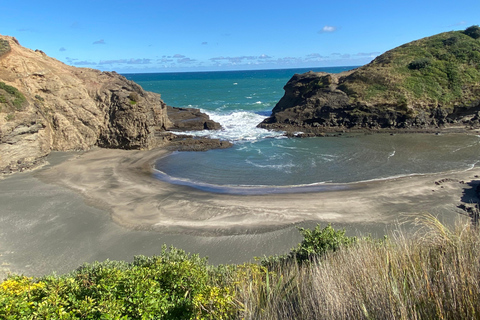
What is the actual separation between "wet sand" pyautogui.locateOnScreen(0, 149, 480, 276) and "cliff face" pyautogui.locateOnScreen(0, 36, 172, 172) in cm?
476

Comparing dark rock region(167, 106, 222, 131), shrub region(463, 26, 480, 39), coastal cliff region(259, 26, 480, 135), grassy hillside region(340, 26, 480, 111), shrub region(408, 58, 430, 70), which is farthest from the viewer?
shrub region(463, 26, 480, 39)

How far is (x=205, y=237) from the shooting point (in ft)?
53.4

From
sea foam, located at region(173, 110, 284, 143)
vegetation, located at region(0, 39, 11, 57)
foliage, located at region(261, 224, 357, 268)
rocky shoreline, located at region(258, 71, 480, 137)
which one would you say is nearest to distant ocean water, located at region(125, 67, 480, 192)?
sea foam, located at region(173, 110, 284, 143)

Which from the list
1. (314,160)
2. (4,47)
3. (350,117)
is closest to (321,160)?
(314,160)

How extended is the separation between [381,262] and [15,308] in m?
6.93

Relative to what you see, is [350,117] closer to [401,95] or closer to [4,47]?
[401,95]

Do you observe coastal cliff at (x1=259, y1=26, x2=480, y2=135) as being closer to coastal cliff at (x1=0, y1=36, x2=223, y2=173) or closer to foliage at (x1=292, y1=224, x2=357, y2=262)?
coastal cliff at (x1=0, y1=36, x2=223, y2=173)

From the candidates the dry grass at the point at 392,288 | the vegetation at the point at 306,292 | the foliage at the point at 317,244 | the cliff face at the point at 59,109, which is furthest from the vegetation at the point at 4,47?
the dry grass at the point at 392,288

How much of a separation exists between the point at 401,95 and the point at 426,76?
21.8 ft

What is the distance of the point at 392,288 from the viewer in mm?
4781

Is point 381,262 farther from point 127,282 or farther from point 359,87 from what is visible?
point 359,87

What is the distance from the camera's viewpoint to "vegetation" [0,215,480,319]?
462 cm

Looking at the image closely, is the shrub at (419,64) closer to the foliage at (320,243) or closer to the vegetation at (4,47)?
the foliage at (320,243)

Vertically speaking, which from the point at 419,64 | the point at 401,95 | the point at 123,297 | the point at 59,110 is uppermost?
the point at 419,64
